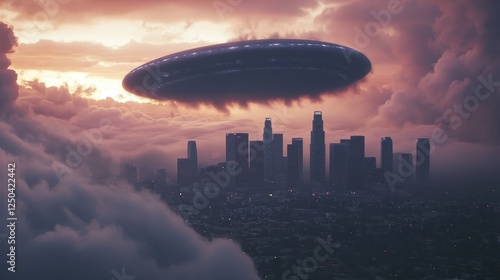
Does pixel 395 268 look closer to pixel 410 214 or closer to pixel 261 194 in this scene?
pixel 410 214

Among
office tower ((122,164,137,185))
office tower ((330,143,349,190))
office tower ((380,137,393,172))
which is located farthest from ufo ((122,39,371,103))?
office tower ((380,137,393,172))

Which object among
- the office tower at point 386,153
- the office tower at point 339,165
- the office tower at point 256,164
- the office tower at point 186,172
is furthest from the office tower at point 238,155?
the office tower at point 386,153

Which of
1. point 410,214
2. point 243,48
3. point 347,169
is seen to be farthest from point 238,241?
point 347,169

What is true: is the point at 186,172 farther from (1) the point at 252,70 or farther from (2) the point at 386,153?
(1) the point at 252,70

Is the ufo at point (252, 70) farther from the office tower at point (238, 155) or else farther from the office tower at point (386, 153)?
the office tower at point (386, 153)

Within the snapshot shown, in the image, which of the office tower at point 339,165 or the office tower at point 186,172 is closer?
the office tower at point 186,172

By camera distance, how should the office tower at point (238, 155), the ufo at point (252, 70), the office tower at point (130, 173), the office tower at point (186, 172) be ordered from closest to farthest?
1. the ufo at point (252, 70)
2. the office tower at point (130, 173)
3. the office tower at point (186, 172)
4. the office tower at point (238, 155)

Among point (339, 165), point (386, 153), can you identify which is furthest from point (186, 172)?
point (386, 153)

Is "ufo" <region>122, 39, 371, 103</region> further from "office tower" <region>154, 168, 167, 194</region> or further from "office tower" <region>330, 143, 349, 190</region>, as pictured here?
"office tower" <region>330, 143, 349, 190</region>
